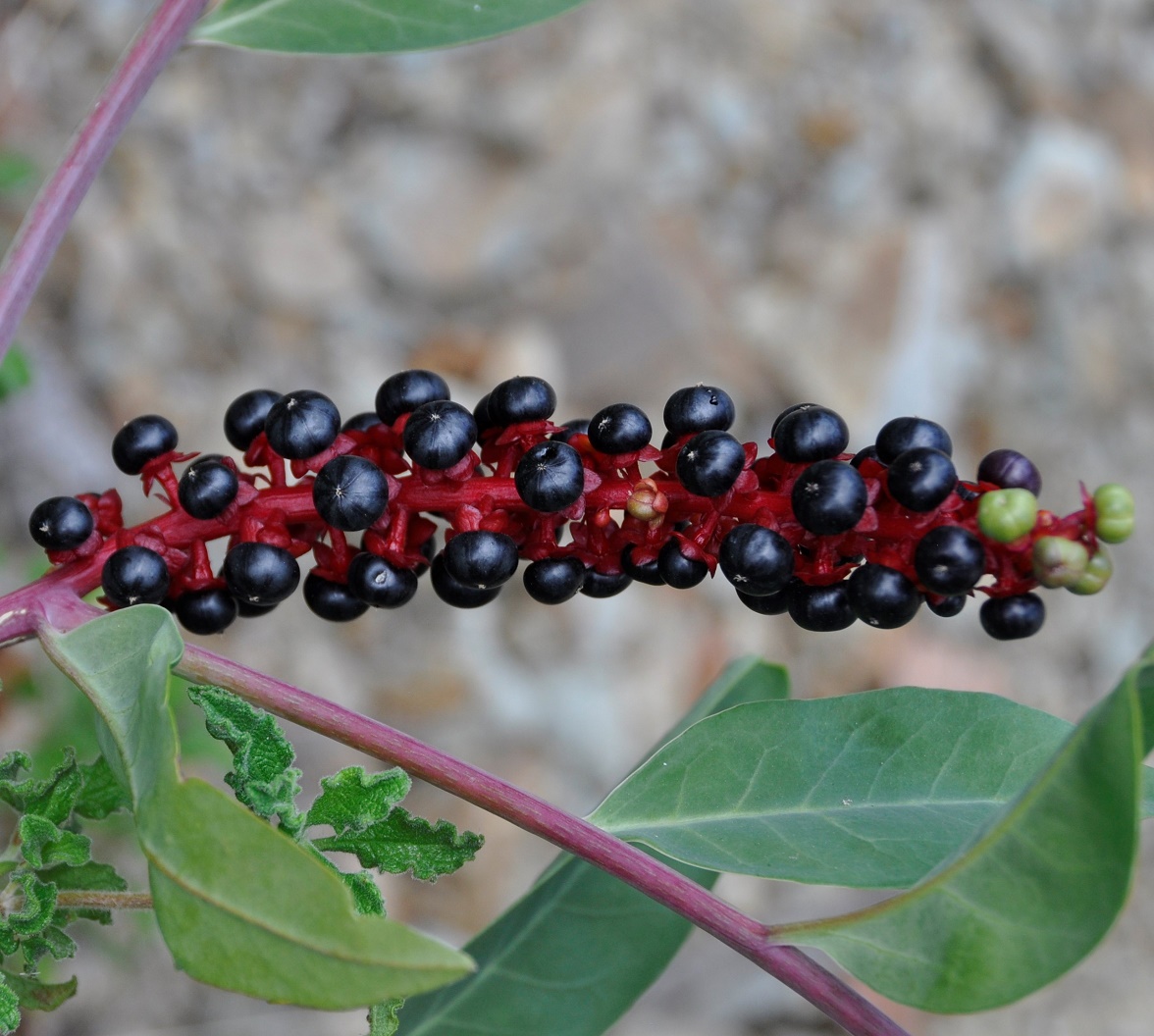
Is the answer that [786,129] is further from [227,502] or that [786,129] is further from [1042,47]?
[227,502]

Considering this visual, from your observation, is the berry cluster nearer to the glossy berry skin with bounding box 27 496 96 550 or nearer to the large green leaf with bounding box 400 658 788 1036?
the glossy berry skin with bounding box 27 496 96 550

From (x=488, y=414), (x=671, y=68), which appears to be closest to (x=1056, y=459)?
(x=671, y=68)

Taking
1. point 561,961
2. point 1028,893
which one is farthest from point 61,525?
point 1028,893

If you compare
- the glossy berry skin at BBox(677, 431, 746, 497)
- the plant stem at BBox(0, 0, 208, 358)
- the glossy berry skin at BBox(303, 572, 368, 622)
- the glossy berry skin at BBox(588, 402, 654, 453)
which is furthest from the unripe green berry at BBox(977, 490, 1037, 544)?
the plant stem at BBox(0, 0, 208, 358)

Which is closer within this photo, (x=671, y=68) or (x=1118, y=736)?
(x=1118, y=736)

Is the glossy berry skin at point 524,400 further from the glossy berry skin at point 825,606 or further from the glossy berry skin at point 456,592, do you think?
the glossy berry skin at point 825,606

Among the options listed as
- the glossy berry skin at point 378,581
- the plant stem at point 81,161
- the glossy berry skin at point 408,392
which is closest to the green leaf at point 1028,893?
the glossy berry skin at point 378,581
